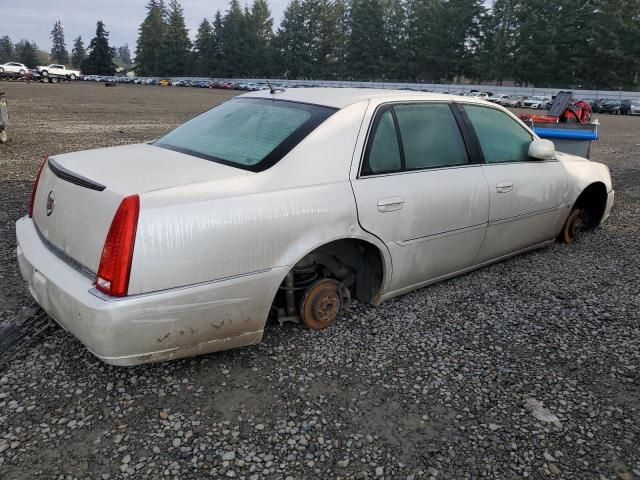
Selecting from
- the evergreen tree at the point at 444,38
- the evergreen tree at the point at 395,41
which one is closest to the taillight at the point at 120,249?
the evergreen tree at the point at 444,38

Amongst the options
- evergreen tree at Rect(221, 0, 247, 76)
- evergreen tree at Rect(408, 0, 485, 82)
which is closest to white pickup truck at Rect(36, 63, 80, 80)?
evergreen tree at Rect(221, 0, 247, 76)

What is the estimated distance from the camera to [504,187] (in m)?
4.01

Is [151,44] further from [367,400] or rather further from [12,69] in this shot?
[367,400]

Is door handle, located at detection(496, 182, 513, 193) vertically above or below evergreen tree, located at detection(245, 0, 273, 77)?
below

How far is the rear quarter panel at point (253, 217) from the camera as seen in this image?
94.7 inches

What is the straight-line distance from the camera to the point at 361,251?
3.41m

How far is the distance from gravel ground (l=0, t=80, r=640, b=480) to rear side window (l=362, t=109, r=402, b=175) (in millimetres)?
1017

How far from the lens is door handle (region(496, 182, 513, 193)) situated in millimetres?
3967

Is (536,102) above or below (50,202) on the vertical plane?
above

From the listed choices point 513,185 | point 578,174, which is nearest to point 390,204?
point 513,185

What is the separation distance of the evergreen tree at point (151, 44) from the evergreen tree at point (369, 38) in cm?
4359

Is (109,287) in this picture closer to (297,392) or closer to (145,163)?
(145,163)

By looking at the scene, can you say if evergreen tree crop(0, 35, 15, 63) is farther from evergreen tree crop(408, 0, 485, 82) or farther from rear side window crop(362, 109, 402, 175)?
rear side window crop(362, 109, 402, 175)

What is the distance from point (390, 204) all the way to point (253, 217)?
0.99 meters
